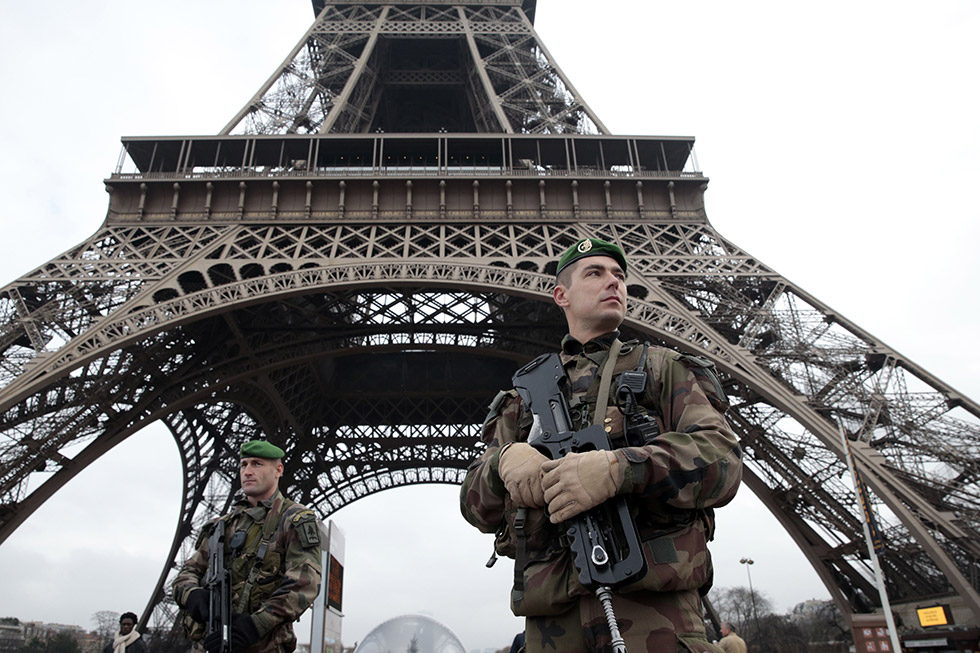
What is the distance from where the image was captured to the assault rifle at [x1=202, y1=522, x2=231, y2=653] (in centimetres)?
320

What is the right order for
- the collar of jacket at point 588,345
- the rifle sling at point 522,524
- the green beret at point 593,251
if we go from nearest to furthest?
the rifle sling at point 522,524 < the collar of jacket at point 588,345 < the green beret at point 593,251

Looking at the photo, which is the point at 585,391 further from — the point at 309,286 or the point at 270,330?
the point at 270,330

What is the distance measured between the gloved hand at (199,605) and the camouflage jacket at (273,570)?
6 centimetres

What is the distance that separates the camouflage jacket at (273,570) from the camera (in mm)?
3428

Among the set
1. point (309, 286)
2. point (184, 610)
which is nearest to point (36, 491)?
point (309, 286)

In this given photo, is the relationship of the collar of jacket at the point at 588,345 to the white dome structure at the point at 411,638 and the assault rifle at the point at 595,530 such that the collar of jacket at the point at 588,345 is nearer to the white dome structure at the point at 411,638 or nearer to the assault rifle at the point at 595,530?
the assault rifle at the point at 595,530

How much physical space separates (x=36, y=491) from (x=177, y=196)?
779 cm

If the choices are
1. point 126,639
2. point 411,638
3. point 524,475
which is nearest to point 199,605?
point 411,638

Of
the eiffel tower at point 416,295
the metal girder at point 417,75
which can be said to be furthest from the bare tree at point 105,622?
the metal girder at point 417,75

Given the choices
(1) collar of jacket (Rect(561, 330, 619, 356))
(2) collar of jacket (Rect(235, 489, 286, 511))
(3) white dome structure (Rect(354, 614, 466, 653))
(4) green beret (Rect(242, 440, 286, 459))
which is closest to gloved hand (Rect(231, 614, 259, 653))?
(2) collar of jacket (Rect(235, 489, 286, 511))

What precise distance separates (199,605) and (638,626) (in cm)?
268

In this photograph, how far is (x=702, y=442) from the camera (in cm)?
190

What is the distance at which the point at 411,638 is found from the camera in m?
4.32

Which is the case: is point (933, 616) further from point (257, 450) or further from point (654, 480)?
point (654, 480)
